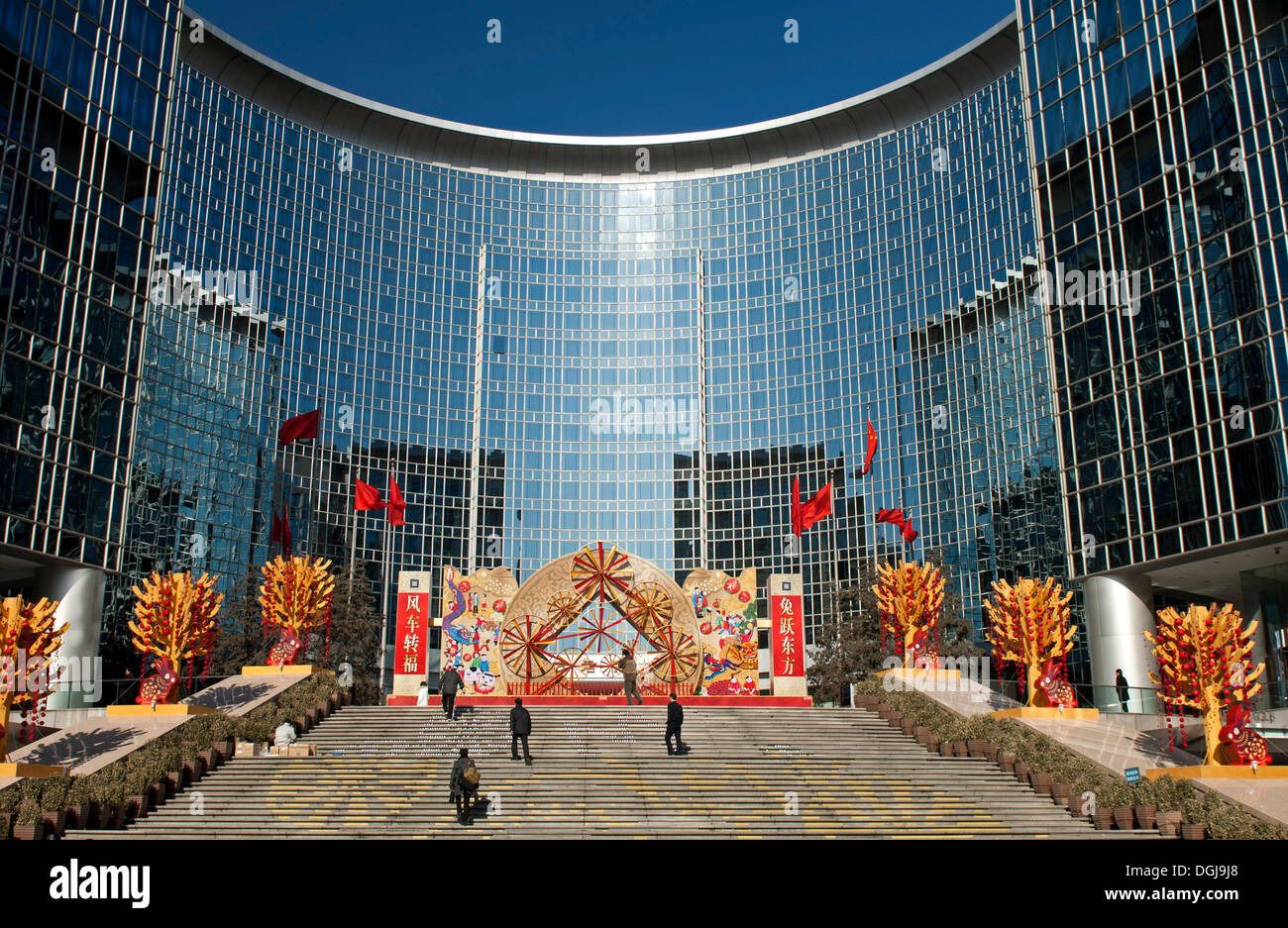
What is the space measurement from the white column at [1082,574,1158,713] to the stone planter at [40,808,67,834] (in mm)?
33768

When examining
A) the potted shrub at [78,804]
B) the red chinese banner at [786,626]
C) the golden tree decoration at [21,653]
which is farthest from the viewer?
the red chinese banner at [786,626]

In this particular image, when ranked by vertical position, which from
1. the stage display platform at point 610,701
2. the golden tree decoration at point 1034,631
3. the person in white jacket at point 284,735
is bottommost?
the person in white jacket at point 284,735

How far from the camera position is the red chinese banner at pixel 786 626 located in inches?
1695

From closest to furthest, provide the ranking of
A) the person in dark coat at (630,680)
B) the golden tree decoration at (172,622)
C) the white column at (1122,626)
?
1. the golden tree decoration at (172,622)
2. the person in dark coat at (630,680)
3. the white column at (1122,626)

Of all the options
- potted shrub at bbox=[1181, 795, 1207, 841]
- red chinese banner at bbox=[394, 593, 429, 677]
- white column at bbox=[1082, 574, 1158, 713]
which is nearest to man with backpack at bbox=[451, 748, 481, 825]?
potted shrub at bbox=[1181, 795, 1207, 841]

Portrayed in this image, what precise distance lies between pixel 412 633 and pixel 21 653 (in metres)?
17.5

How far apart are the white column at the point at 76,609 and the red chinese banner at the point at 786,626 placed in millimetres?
24212

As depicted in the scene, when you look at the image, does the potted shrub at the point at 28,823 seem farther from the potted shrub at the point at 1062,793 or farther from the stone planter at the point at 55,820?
the potted shrub at the point at 1062,793

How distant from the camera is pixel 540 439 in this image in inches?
3371

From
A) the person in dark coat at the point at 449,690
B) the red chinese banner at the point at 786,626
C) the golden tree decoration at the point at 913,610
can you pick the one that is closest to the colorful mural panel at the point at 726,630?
the red chinese banner at the point at 786,626

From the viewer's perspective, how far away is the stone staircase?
23.2 metres

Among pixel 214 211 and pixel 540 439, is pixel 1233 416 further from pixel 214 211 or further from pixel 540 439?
pixel 214 211
